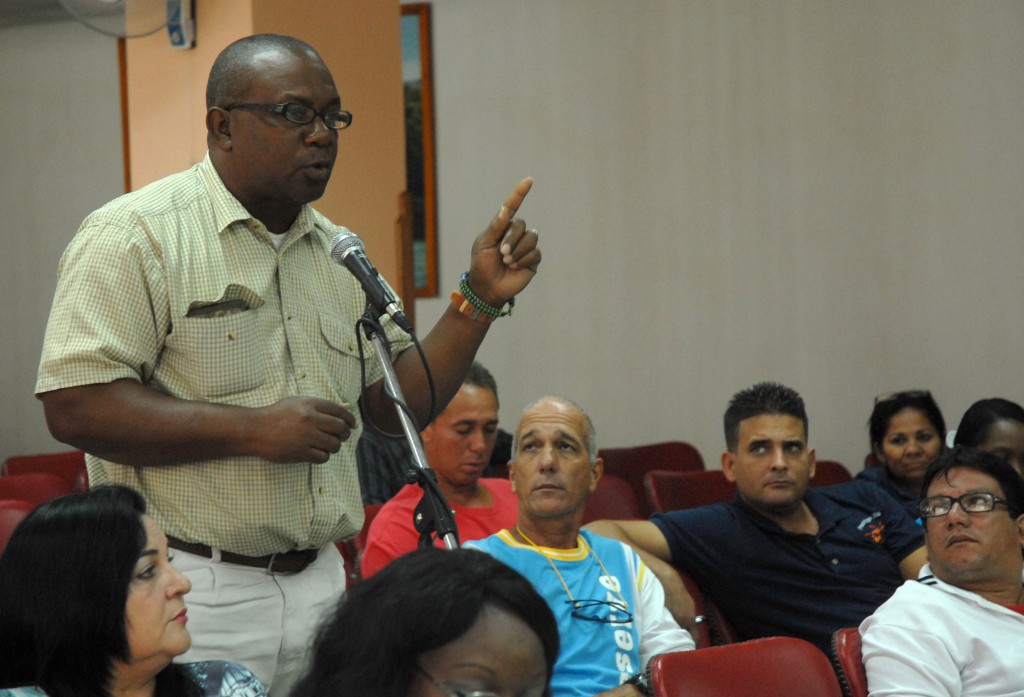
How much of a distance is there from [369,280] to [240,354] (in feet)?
0.93

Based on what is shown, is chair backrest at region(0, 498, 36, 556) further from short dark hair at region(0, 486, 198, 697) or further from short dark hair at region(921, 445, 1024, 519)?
short dark hair at region(921, 445, 1024, 519)

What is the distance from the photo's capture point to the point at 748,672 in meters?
2.25

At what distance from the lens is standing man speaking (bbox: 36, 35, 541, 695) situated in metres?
1.70

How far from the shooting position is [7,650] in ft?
5.55

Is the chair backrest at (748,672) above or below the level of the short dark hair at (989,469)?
below

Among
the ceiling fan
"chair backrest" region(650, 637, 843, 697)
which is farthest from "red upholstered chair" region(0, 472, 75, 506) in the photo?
"chair backrest" region(650, 637, 843, 697)

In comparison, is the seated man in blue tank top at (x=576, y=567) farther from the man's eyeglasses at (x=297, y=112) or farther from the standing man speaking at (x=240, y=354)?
the man's eyeglasses at (x=297, y=112)

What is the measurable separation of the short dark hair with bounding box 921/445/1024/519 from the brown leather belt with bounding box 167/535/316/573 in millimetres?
1571

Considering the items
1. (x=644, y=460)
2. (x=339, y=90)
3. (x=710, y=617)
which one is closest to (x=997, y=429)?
(x=710, y=617)

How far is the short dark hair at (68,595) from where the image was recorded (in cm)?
167

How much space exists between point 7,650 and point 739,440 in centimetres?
234

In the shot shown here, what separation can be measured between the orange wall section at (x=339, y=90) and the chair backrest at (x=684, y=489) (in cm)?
108

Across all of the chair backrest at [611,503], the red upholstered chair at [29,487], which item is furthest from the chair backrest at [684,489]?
the red upholstered chair at [29,487]

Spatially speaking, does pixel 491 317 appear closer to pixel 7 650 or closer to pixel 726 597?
pixel 7 650
